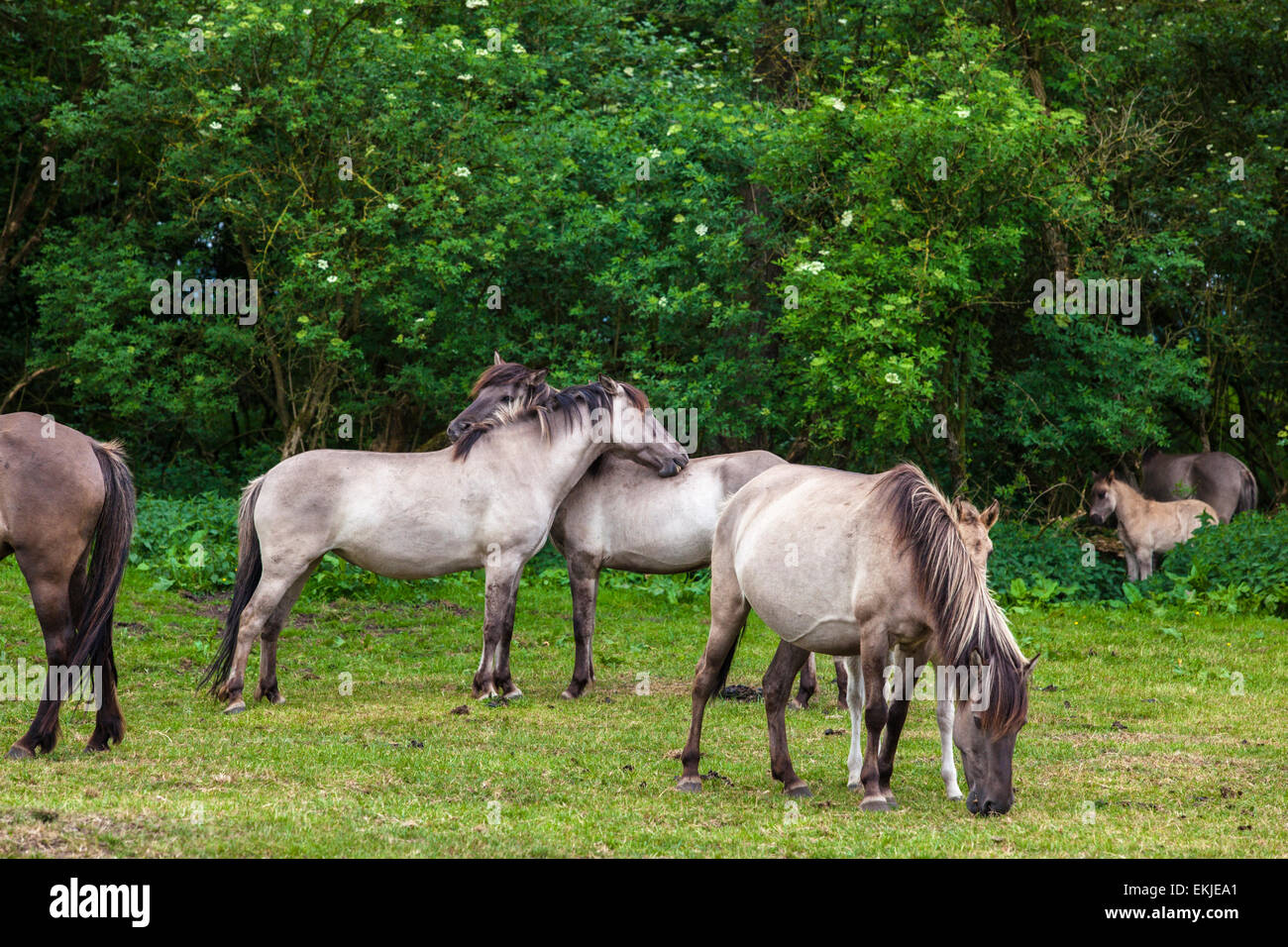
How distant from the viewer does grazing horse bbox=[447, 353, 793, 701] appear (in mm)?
9891

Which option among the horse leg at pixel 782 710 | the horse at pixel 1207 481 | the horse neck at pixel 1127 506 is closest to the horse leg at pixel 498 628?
the horse leg at pixel 782 710

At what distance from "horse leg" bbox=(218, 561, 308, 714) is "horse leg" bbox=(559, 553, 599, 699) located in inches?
79.3

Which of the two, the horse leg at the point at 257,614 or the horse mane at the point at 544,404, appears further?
the horse mane at the point at 544,404

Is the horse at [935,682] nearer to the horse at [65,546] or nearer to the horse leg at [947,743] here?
the horse leg at [947,743]

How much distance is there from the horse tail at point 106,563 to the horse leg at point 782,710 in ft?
11.3

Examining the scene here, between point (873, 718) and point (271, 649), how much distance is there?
452 cm

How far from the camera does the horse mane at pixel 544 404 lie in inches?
383

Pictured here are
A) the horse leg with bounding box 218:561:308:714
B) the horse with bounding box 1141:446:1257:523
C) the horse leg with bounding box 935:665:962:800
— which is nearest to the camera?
the horse leg with bounding box 935:665:962:800

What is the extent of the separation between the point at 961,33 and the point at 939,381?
12.2 feet

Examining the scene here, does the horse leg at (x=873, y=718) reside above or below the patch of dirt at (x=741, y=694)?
above

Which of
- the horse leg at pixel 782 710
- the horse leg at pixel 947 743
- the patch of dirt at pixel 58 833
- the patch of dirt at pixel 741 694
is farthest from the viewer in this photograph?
the patch of dirt at pixel 741 694

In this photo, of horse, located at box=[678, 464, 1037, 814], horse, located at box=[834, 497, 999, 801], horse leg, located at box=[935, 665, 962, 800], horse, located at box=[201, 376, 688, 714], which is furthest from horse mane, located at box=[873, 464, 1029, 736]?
horse, located at box=[201, 376, 688, 714]

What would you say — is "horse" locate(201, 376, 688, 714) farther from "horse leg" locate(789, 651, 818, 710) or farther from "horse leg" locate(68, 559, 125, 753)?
"horse leg" locate(789, 651, 818, 710)
